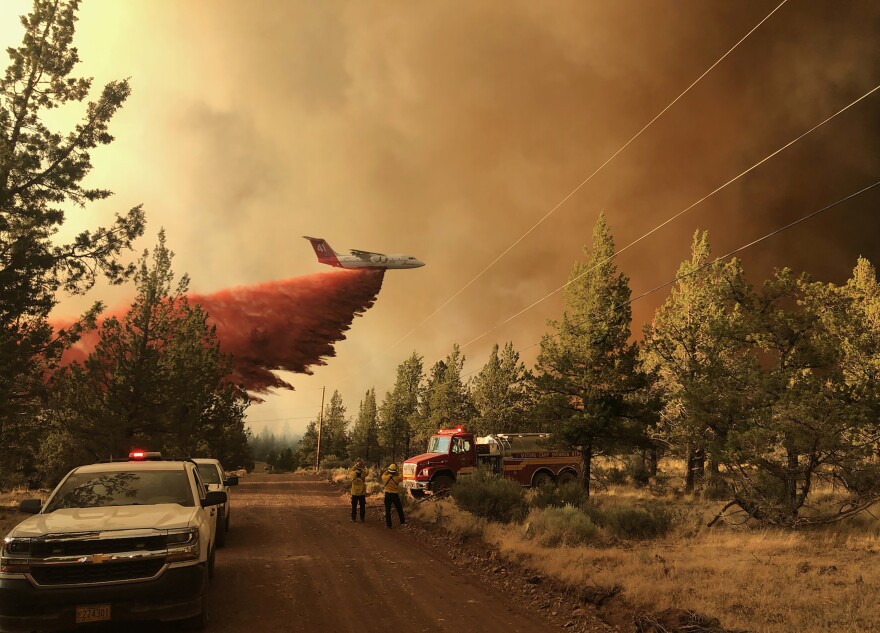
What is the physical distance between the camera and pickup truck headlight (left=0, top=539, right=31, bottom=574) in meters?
5.91

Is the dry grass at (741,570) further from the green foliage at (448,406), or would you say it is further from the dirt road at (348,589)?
the green foliage at (448,406)

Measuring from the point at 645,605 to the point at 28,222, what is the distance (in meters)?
20.6

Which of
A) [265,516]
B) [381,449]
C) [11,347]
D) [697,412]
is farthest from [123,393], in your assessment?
[381,449]

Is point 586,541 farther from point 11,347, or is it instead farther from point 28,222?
point 28,222

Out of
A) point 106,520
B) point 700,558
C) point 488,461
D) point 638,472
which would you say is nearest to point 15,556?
point 106,520

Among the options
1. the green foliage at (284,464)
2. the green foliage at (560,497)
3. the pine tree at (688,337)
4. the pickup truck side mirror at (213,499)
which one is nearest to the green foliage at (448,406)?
the pine tree at (688,337)

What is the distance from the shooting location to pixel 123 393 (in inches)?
1063

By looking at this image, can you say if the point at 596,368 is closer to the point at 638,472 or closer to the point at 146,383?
the point at 638,472

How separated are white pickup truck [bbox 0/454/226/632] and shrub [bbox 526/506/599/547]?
27.4ft

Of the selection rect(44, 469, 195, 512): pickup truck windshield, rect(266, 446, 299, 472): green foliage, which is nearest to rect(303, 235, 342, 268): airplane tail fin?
rect(44, 469, 195, 512): pickup truck windshield

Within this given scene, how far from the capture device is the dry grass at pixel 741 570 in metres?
7.62

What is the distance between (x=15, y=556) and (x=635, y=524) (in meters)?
13.5

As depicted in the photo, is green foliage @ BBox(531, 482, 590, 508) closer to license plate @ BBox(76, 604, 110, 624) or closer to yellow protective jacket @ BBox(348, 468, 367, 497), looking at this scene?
yellow protective jacket @ BBox(348, 468, 367, 497)

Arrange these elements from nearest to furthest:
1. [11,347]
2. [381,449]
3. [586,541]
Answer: [586,541] → [11,347] → [381,449]
